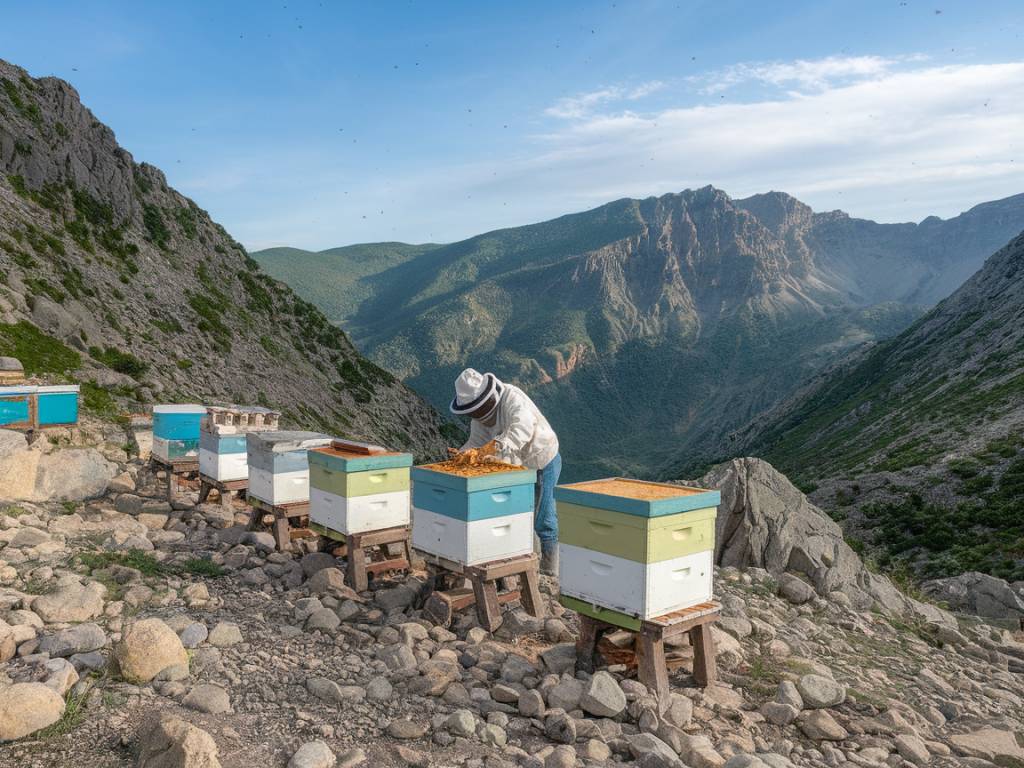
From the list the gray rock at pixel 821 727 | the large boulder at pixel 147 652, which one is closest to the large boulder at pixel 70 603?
the large boulder at pixel 147 652

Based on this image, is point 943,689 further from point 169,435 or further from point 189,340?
point 189,340

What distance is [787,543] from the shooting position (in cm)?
1216

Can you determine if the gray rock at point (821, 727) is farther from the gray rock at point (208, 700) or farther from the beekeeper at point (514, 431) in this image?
the gray rock at point (208, 700)

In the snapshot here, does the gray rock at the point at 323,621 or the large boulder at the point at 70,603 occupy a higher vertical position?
the large boulder at the point at 70,603

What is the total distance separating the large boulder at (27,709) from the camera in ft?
16.9

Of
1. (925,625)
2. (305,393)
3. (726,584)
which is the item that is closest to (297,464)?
(726,584)

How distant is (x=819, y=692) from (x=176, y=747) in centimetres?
554

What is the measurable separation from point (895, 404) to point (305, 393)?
43430 mm

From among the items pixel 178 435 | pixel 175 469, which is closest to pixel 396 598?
pixel 175 469

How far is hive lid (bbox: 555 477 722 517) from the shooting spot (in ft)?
20.2

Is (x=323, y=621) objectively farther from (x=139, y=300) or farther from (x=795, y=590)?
(x=139, y=300)

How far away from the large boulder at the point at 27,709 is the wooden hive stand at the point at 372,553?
382 cm

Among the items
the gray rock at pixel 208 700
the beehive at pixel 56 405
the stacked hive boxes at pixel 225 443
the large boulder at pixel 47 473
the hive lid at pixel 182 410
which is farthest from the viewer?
the beehive at pixel 56 405

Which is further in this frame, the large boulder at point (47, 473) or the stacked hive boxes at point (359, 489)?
the large boulder at point (47, 473)
